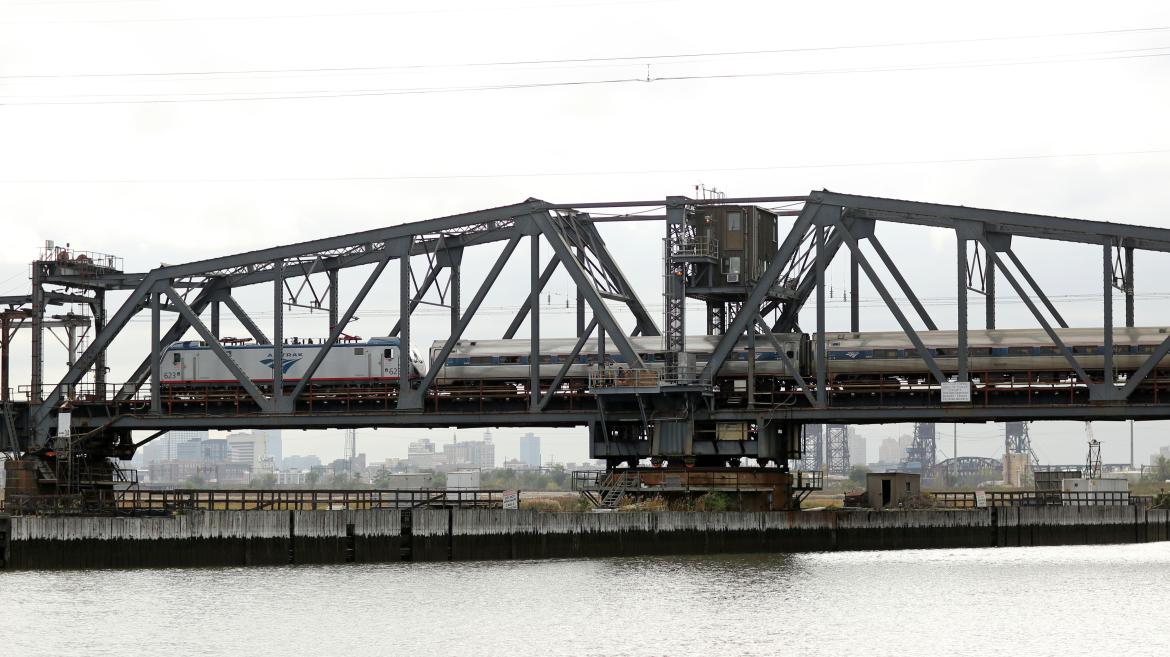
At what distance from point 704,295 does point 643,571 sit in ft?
67.6

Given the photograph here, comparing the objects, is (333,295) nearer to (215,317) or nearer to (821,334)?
(215,317)

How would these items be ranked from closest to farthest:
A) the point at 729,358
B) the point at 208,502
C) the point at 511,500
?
the point at 208,502, the point at 511,500, the point at 729,358

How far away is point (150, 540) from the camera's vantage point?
7656cm

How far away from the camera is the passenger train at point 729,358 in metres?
86.9

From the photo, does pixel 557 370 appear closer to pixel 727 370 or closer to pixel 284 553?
pixel 727 370

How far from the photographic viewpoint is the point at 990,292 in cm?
9069

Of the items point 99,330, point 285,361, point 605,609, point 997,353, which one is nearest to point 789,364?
point 997,353

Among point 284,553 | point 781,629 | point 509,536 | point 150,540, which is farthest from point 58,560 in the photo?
A: point 781,629

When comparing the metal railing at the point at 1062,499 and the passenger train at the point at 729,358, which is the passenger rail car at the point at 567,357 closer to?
the passenger train at the point at 729,358

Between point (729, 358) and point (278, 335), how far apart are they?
2560 cm

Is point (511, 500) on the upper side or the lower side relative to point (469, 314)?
lower

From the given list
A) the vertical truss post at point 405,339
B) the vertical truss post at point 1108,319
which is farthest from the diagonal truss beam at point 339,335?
the vertical truss post at point 1108,319

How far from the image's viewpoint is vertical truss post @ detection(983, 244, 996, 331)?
89375 millimetres

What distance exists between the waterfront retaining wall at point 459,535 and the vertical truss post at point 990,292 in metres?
10.5
